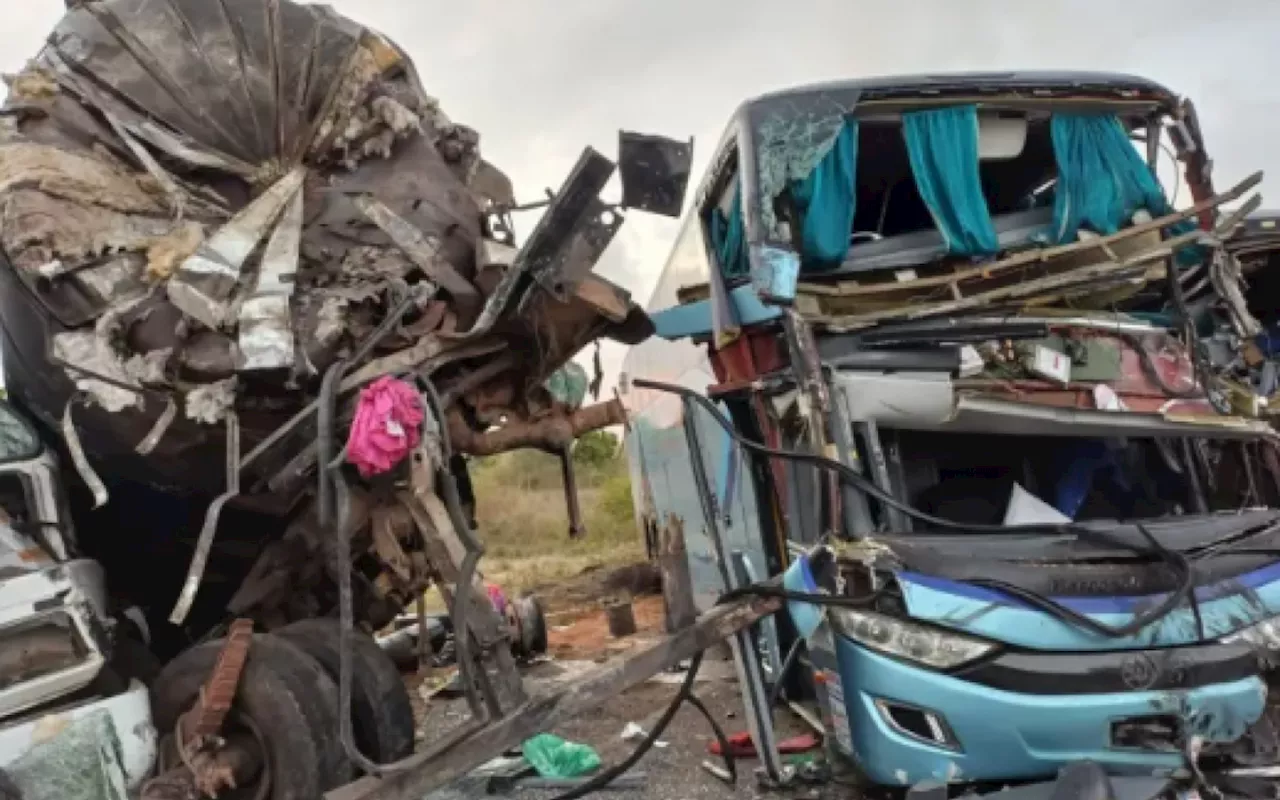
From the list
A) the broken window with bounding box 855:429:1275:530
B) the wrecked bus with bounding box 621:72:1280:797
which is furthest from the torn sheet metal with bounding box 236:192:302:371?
the broken window with bounding box 855:429:1275:530

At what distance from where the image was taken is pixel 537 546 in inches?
866

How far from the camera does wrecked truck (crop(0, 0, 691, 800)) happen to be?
4.14 meters

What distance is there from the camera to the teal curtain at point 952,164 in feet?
17.5

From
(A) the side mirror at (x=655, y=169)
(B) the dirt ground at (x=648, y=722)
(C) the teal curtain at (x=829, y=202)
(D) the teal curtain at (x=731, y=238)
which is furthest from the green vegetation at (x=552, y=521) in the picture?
(A) the side mirror at (x=655, y=169)

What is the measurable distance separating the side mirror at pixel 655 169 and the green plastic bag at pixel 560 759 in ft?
9.12

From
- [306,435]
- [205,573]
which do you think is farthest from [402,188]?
[205,573]

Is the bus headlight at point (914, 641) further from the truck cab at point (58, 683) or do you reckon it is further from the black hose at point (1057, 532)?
the truck cab at point (58, 683)

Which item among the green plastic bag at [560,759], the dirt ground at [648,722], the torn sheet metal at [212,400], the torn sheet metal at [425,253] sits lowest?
the dirt ground at [648,722]

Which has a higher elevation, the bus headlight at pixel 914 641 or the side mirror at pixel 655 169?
the side mirror at pixel 655 169

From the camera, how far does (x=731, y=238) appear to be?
5.52 metres

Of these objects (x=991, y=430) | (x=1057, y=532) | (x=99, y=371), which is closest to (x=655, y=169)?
(x=991, y=430)

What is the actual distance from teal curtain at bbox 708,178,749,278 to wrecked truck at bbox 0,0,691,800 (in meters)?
0.67

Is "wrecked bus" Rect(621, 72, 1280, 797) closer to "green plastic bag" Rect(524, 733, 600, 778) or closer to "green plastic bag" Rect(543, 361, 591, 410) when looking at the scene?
"green plastic bag" Rect(543, 361, 591, 410)

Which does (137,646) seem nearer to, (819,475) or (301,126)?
(301,126)
